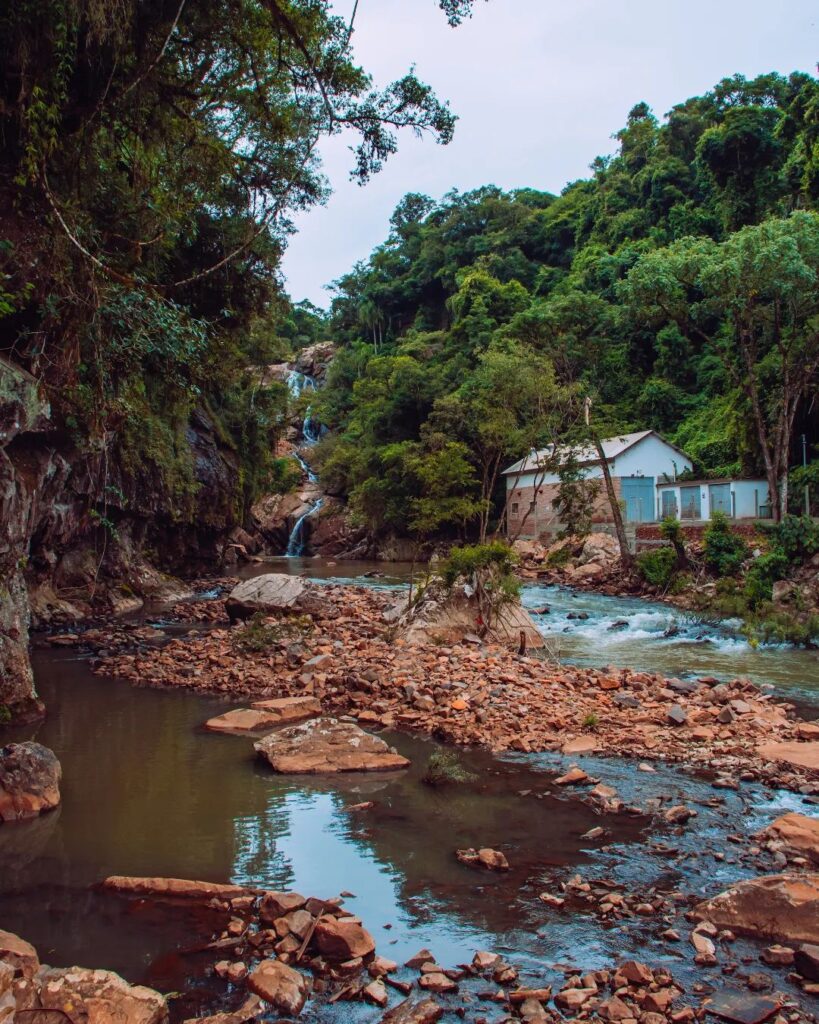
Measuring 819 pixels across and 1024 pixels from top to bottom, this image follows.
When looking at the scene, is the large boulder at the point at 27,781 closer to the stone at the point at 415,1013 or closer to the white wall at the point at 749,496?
the stone at the point at 415,1013

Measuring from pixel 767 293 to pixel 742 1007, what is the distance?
23.6 metres

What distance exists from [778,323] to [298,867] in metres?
23.3

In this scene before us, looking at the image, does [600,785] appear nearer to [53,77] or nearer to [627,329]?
[53,77]

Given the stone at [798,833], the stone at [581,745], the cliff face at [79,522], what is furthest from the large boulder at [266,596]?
the stone at [798,833]

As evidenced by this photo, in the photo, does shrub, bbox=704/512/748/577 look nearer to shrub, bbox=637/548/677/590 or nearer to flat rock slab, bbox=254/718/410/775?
shrub, bbox=637/548/677/590

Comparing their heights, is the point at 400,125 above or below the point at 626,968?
above

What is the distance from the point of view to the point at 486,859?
17.3 ft

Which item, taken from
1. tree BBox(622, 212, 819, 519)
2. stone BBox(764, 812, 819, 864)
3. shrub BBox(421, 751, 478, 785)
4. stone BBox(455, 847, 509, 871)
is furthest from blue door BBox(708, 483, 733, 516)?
stone BBox(455, 847, 509, 871)

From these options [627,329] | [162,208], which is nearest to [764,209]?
[627,329]

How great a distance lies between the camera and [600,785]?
6805 mm

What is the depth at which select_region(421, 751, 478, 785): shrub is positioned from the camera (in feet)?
22.8

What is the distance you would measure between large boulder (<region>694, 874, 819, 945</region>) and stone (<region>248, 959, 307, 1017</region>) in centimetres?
246

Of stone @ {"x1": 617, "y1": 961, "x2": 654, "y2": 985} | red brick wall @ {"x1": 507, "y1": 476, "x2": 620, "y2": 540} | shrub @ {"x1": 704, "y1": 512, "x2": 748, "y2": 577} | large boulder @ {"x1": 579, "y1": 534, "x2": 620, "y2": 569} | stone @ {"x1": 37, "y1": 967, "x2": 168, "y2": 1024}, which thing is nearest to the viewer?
stone @ {"x1": 37, "y1": 967, "x2": 168, "y2": 1024}

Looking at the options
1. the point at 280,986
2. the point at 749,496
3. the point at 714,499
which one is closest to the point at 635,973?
the point at 280,986
